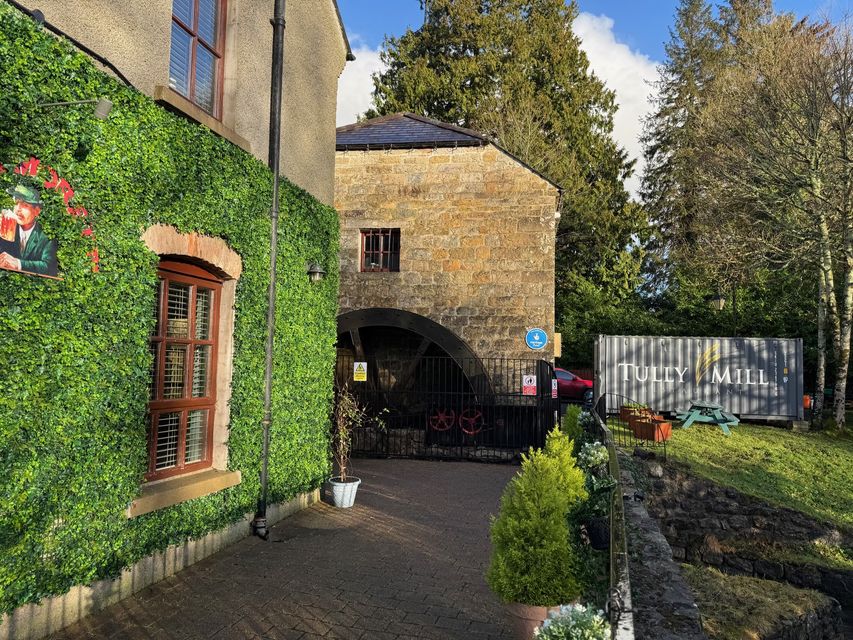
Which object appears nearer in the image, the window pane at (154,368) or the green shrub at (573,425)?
the window pane at (154,368)

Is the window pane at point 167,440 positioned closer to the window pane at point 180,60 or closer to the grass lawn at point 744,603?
the window pane at point 180,60

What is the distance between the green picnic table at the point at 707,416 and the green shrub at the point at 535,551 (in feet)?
39.7

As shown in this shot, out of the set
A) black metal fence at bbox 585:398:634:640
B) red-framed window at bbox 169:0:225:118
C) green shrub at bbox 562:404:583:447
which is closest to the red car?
green shrub at bbox 562:404:583:447

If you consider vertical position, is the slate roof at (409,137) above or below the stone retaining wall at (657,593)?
above

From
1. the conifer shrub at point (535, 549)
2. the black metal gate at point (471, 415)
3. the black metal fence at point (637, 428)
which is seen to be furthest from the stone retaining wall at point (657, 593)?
the black metal fence at point (637, 428)

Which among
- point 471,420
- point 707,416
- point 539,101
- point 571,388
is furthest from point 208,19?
point 539,101

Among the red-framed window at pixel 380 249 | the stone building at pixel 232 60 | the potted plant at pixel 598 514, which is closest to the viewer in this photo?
the potted plant at pixel 598 514

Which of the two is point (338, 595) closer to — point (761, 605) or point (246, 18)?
point (246, 18)

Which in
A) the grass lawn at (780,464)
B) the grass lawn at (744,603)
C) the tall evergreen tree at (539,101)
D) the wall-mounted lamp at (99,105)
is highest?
the tall evergreen tree at (539,101)

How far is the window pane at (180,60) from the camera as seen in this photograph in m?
4.90

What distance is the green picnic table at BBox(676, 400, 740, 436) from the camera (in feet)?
46.9

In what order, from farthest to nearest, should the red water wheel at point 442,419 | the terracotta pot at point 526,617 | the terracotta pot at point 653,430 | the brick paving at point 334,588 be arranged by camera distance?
the terracotta pot at point 653,430
the red water wheel at point 442,419
the brick paving at point 334,588
the terracotta pot at point 526,617

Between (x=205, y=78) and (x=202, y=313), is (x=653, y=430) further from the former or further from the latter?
(x=205, y=78)

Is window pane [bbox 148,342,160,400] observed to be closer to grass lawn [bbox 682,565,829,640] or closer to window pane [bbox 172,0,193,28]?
window pane [bbox 172,0,193,28]
